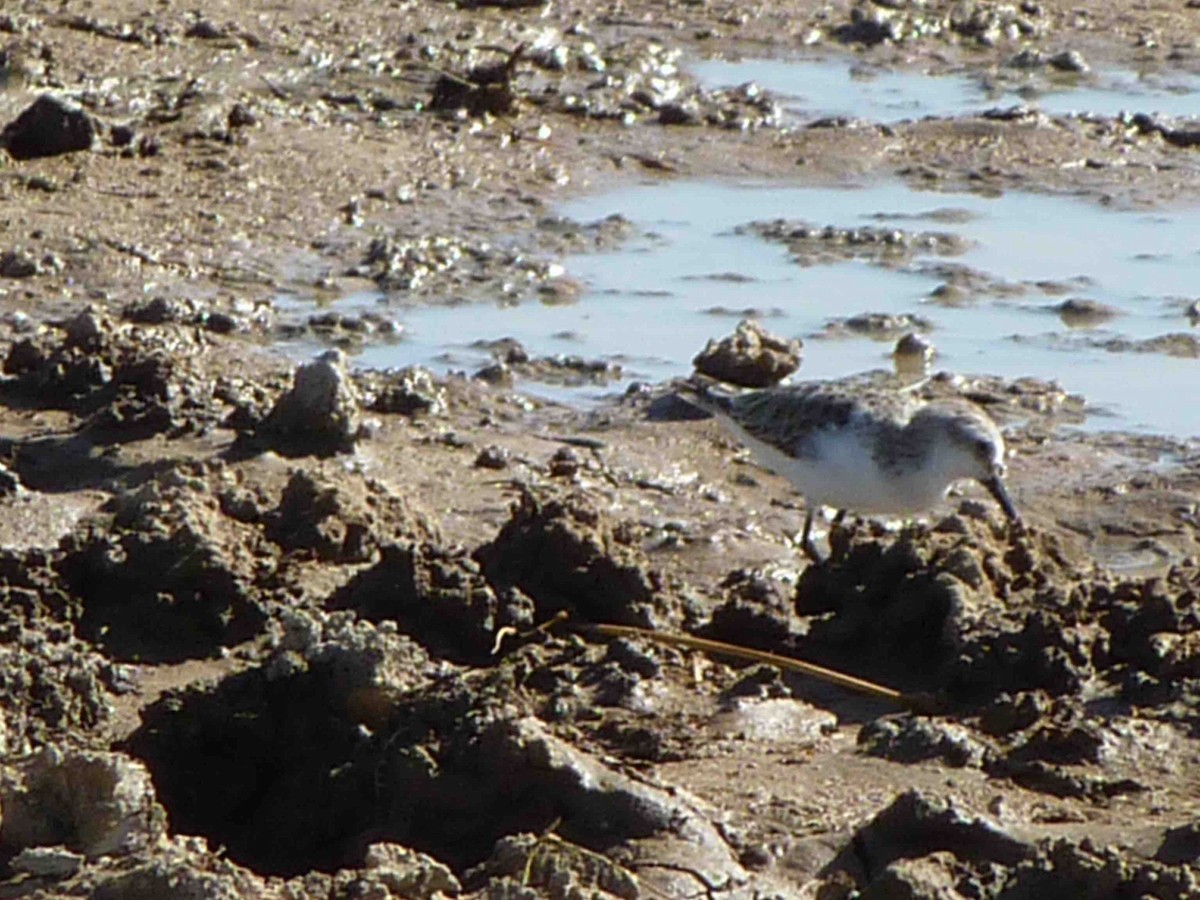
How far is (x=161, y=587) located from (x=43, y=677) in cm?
81

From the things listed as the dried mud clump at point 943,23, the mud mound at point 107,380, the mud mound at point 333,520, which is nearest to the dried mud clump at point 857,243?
the mud mound at point 107,380

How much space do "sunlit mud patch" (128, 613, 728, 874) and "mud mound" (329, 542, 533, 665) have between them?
1.83ft

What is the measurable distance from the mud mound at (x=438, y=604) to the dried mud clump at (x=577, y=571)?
0.15 metres

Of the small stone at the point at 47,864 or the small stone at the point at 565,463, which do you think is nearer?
the small stone at the point at 47,864

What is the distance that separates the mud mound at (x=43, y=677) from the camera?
19.0 ft

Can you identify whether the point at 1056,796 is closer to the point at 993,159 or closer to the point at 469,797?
the point at 469,797

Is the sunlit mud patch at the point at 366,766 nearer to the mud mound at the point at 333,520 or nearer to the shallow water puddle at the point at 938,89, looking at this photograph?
the mud mound at the point at 333,520

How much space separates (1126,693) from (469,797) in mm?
2023

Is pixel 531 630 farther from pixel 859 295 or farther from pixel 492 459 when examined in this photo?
pixel 859 295

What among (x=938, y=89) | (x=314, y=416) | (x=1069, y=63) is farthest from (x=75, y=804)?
(x=1069, y=63)

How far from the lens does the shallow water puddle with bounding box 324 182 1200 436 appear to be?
9656 millimetres

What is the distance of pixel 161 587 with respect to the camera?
673 centimetres

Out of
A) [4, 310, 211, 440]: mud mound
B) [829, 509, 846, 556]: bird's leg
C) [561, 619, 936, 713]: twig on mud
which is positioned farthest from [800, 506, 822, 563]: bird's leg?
[4, 310, 211, 440]: mud mound

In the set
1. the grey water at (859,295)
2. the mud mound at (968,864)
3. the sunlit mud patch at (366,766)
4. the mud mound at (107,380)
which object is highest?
the mud mound at (968,864)
